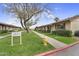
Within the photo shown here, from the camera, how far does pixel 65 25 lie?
4.25m

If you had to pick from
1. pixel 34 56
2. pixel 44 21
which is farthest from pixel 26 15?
pixel 34 56

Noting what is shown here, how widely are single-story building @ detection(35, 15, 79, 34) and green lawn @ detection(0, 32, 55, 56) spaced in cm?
21

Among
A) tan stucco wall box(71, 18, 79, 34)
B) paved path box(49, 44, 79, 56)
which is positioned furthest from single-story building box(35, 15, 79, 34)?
paved path box(49, 44, 79, 56)

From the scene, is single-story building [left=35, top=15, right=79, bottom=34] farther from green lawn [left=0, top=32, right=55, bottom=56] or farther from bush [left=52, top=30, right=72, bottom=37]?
green lawn [left=0, top=32, right=55, bottom=56]

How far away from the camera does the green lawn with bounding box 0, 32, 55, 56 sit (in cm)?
404

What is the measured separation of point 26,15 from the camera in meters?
4.22

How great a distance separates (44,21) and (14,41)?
1.83 feet

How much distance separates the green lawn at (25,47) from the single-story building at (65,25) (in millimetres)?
210

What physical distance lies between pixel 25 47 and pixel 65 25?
717mm

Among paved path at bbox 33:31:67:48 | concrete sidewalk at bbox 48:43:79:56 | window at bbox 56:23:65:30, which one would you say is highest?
window at bbox 56:23:65:30

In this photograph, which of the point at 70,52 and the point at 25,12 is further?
the point at 25,12

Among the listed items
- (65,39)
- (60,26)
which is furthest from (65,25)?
(65,39)

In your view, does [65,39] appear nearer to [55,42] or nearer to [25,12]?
[55,42]

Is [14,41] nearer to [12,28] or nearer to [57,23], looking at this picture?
[12,28]
